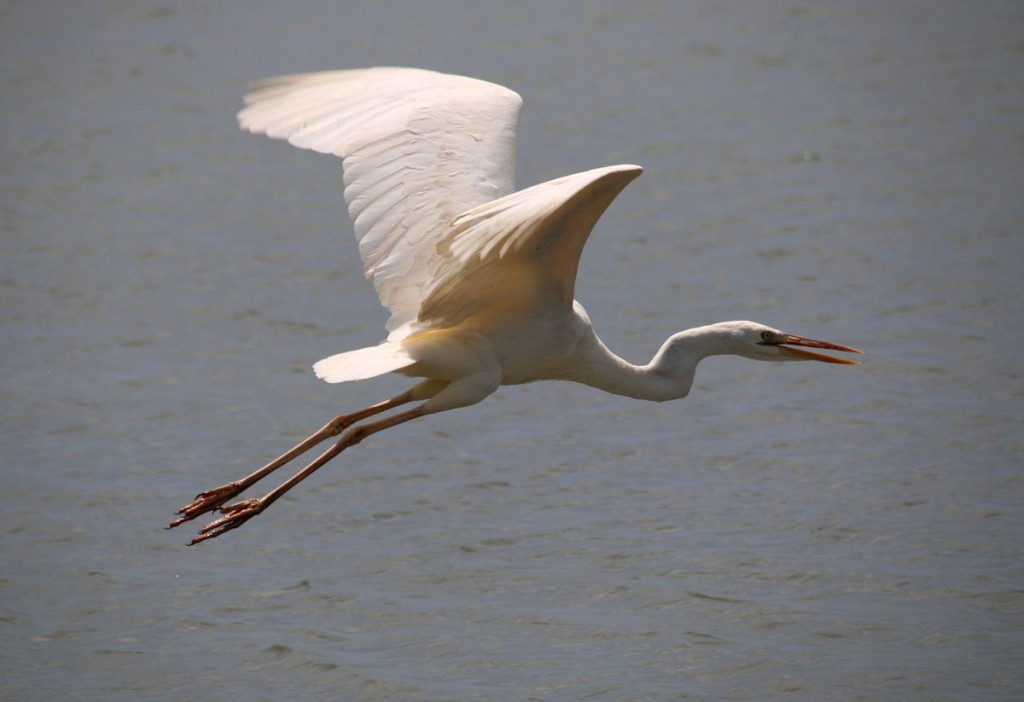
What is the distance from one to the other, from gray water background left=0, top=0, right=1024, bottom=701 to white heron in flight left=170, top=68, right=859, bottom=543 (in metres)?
1.05

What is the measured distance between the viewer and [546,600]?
8.47m

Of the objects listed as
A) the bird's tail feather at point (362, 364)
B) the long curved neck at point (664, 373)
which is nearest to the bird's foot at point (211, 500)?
the bird's tail feather at point (362, 364)

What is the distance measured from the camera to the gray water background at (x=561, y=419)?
8.10 m

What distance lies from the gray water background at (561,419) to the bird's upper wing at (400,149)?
67.8 inches

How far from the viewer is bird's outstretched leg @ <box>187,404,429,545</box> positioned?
775 centimetres

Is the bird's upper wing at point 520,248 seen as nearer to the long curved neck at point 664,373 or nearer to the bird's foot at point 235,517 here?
the long curved neck at point 664,373

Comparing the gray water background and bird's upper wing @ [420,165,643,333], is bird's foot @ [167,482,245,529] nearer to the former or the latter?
the gray water background

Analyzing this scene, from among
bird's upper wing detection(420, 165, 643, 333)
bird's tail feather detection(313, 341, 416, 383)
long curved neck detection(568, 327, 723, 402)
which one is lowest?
long curved neck detection(568, 327, 723, 402)

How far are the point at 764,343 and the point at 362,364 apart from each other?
2.10 meters

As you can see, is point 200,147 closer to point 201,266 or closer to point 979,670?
point 201,266

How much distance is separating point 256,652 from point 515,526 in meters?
1.74

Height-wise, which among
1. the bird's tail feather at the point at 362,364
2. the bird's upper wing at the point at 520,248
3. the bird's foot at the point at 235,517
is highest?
the bird's upper wing at the point at 520,248

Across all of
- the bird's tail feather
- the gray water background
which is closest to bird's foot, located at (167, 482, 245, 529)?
the gray water background

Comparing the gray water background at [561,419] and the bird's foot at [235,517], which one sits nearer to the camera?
the bird's foot at [235,517]
